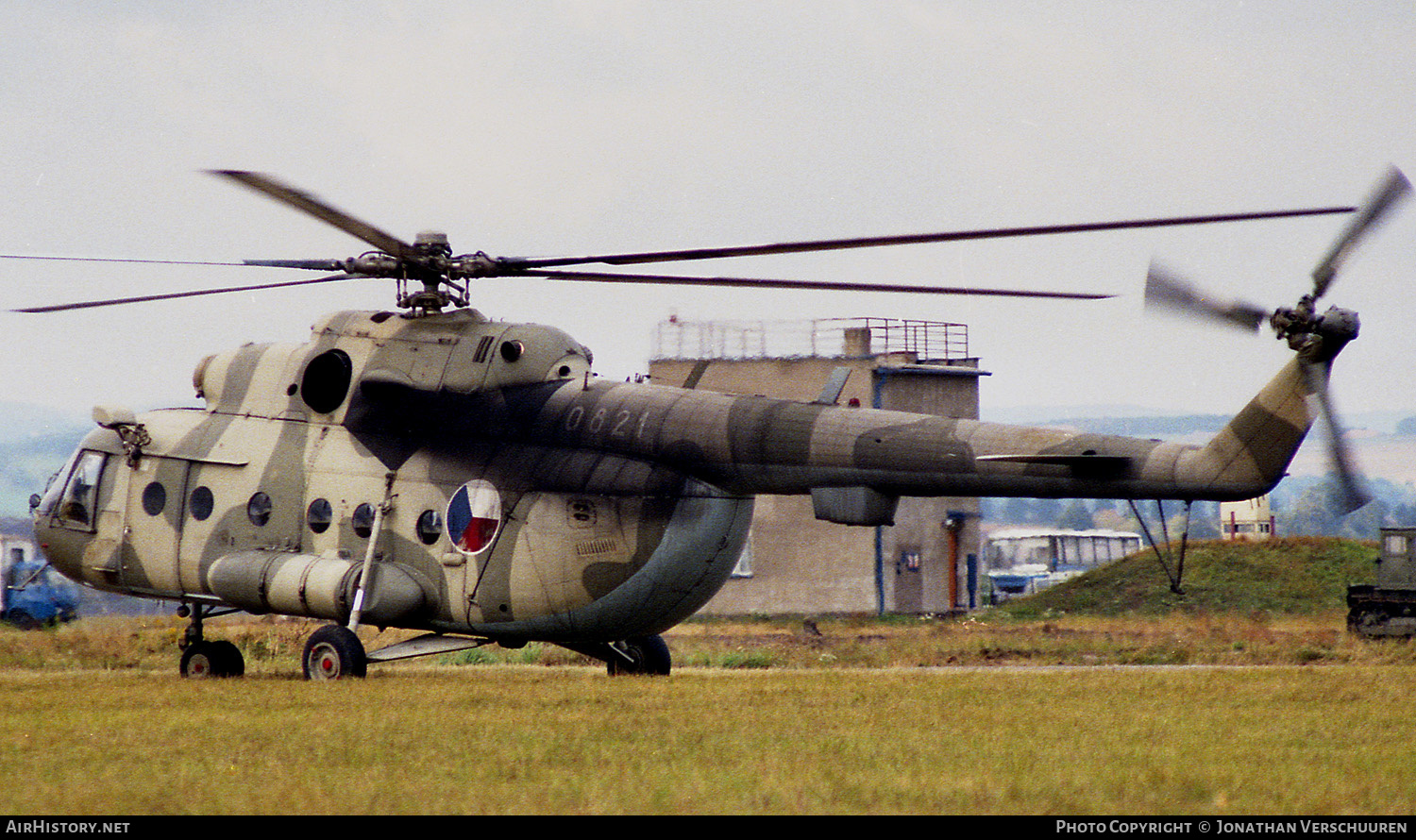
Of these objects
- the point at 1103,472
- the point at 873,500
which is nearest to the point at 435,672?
the point at 873,500

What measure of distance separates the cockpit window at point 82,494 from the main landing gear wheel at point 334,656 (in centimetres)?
498

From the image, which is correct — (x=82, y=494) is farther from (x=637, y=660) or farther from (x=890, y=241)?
(x=890, y=241)

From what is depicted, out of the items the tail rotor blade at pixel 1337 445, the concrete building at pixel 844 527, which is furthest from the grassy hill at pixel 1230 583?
the tail rotor blade at pixel 1337 445

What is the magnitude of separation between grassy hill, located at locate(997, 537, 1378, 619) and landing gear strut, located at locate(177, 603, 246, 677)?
2831 cm

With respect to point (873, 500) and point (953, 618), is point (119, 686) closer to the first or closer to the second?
point (873, 500)

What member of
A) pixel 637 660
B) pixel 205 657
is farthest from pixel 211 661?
pixel 637 660

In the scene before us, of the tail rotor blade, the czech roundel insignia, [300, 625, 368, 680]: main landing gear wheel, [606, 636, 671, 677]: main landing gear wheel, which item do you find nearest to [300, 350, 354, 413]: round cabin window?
the czech roundel insignia

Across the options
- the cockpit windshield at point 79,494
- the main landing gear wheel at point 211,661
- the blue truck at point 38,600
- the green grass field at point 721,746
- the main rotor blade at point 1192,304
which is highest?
the main rotor blade at point 1192,304

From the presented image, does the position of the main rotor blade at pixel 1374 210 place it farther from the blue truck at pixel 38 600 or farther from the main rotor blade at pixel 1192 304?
the blue truck at pixel 38 600

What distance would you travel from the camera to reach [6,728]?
1414 centimetres

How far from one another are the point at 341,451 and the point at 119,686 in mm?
3905

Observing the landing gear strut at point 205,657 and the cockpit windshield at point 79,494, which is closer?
the landing gear strut at point 205,657

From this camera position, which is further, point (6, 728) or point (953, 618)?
point (953, 618)

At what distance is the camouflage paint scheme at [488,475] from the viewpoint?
17.8 metres
